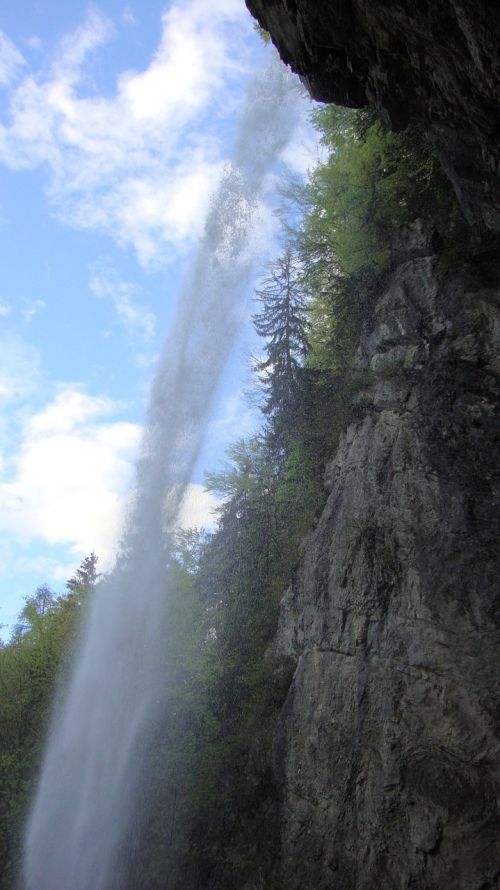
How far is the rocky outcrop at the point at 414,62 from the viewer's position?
6062 millimetres

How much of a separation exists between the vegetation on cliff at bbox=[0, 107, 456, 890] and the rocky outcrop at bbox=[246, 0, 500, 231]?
16.2 ft

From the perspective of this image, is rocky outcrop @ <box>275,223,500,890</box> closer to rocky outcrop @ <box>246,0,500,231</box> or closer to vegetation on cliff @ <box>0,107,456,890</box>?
vegetation on cliff @ <box>0,107,456,890</box>

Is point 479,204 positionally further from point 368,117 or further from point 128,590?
point 128,590

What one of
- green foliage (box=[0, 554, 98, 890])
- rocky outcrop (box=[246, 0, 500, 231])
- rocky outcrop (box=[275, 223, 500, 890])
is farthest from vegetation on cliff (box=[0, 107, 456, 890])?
rocky outcrop (box=[246, 0, 500, 231])

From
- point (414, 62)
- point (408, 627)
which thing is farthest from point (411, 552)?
point (414, 62)

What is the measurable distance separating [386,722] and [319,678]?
1869 mm

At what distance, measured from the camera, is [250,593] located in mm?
16656

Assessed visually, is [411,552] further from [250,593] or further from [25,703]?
[25,703]

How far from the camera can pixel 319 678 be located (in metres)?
11.0

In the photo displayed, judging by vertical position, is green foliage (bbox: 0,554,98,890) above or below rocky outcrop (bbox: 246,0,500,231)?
below

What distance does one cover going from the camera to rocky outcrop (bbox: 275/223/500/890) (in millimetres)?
8375

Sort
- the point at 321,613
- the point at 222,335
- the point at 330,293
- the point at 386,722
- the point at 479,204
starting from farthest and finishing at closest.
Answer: the point at 222,335 → the point at 330,293 → the point at 321,613 → the point at 479,204 → the point at 386,722

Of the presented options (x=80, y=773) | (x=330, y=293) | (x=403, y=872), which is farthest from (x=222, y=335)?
(x=403, y=872)

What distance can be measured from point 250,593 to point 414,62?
516 inches
